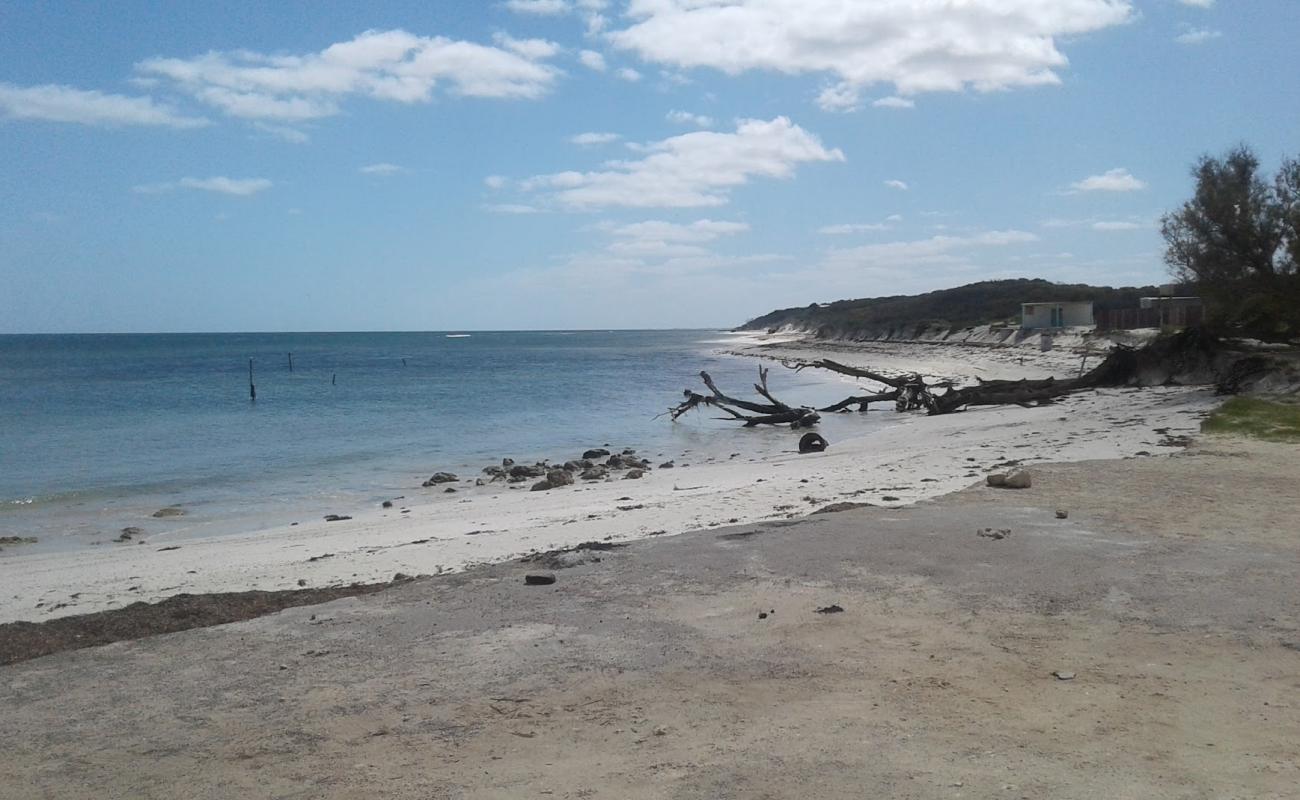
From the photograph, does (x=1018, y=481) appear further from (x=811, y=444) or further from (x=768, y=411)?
(x=768, y=411)

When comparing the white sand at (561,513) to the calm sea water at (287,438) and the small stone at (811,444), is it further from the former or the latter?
the calm sea water at (287,438)

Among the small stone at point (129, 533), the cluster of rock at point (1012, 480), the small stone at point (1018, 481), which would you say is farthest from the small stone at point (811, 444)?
the small stone at point (129, 533)

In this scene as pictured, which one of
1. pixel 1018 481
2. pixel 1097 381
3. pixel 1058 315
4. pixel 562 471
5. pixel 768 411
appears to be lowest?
pixel 562 471

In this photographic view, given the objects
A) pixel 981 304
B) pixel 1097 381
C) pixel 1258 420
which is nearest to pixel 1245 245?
pixel 1097 381

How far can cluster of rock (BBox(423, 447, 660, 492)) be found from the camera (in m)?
20.2

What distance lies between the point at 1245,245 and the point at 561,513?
22.3 metres

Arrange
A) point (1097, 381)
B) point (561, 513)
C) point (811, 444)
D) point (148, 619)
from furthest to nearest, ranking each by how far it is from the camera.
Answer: point (1097, 381), point (811, 444), point (561, 513), point (148, 619)

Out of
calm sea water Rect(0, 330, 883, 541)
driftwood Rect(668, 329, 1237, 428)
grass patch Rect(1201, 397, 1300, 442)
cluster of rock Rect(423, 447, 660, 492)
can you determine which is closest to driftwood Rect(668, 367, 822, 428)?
driftwood Rect(668, 329, 1237, 428)

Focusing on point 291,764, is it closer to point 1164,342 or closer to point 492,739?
point 492,739

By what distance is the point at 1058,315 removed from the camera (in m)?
66.9

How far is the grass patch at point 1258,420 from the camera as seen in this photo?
15.7m

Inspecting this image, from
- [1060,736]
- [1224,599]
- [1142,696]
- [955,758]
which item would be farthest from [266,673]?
[1224,599]

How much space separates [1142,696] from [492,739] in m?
3.57

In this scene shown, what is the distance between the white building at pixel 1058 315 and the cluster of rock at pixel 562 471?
50.3m
